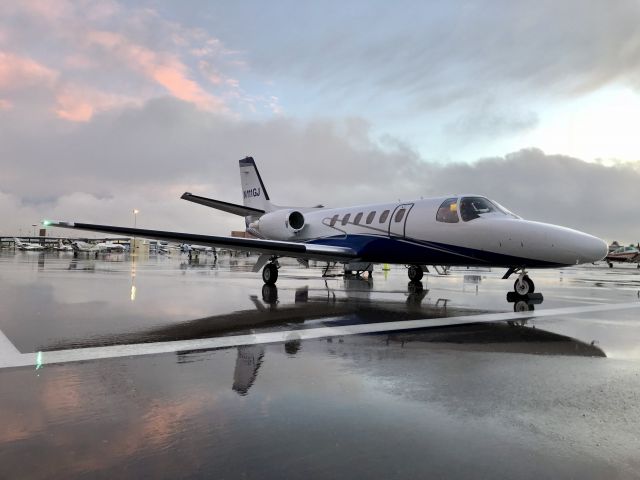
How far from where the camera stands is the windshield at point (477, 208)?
10.7 m

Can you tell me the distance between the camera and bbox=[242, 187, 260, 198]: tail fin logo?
803 inches

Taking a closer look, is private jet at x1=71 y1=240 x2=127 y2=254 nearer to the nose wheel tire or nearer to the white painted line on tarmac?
the nose wheel tire

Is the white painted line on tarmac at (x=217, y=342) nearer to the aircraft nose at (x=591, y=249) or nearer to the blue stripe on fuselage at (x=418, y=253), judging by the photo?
the aircraft nose at (x=591, y=249)

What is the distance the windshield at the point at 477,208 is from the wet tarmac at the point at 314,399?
446cm

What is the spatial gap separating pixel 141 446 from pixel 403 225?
10491 millimetres

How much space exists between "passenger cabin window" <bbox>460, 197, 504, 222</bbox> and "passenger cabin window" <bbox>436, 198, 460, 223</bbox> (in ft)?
0.51

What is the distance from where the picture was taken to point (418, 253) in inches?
465

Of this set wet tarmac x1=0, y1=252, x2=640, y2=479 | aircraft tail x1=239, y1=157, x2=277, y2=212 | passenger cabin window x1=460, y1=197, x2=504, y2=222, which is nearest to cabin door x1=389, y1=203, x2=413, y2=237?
passenger cabin window x1=460, y1=197, x2=504, y2=222

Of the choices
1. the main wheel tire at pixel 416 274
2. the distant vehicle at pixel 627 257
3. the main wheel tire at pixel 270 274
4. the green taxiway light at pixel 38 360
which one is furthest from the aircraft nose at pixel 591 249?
the distant vehicle at pixel 627 257

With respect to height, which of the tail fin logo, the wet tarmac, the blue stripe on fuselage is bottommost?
the wet tarmac

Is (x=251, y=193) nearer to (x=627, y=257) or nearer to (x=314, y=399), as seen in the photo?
(x=314, y=399)

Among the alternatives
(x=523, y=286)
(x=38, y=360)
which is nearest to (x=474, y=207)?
(x=523, y=286)

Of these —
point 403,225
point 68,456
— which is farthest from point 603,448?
point 403,225

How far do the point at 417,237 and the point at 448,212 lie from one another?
1.09 meters
